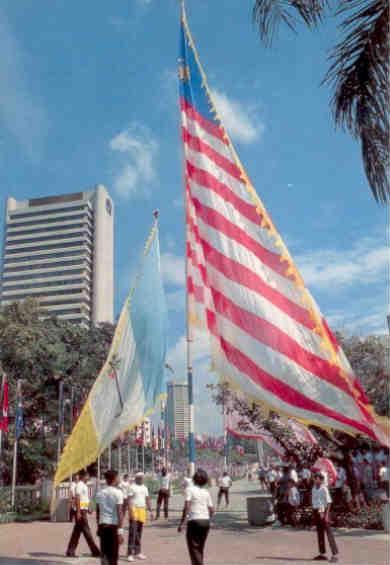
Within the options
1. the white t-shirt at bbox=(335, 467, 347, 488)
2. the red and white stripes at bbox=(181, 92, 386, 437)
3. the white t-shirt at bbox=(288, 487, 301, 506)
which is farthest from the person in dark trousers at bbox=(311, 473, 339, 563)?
the white t-shirt at bbox=(335, 467, 347, 488)

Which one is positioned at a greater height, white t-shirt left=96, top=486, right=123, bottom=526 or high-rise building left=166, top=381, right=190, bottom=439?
high-rise building left=166, top=381, right=190, bottom=439

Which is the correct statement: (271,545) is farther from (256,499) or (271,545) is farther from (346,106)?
(346,106)

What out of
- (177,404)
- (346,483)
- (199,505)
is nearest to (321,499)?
(199,505)

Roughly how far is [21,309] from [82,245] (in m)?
115

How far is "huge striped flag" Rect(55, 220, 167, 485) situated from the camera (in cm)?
1055

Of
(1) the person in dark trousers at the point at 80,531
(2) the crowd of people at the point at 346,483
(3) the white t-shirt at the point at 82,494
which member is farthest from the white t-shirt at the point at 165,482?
(1) the person in dark trousers at the point at 80,531

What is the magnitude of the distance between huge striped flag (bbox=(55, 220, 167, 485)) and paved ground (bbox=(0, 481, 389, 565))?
7.43 feet

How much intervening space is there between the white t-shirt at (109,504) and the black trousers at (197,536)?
137cm

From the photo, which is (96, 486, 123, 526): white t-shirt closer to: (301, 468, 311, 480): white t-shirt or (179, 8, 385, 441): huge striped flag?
(179, 8, 385, 441): huge striped flag

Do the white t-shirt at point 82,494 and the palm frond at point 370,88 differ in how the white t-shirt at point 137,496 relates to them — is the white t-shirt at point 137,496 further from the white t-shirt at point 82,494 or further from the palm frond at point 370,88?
the palm frond at point 370,88

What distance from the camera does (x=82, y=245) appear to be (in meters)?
144

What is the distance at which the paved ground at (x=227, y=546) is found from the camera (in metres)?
10.9

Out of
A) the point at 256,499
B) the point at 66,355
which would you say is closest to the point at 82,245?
the point at 66,355

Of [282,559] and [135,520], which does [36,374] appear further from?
[282,559]
